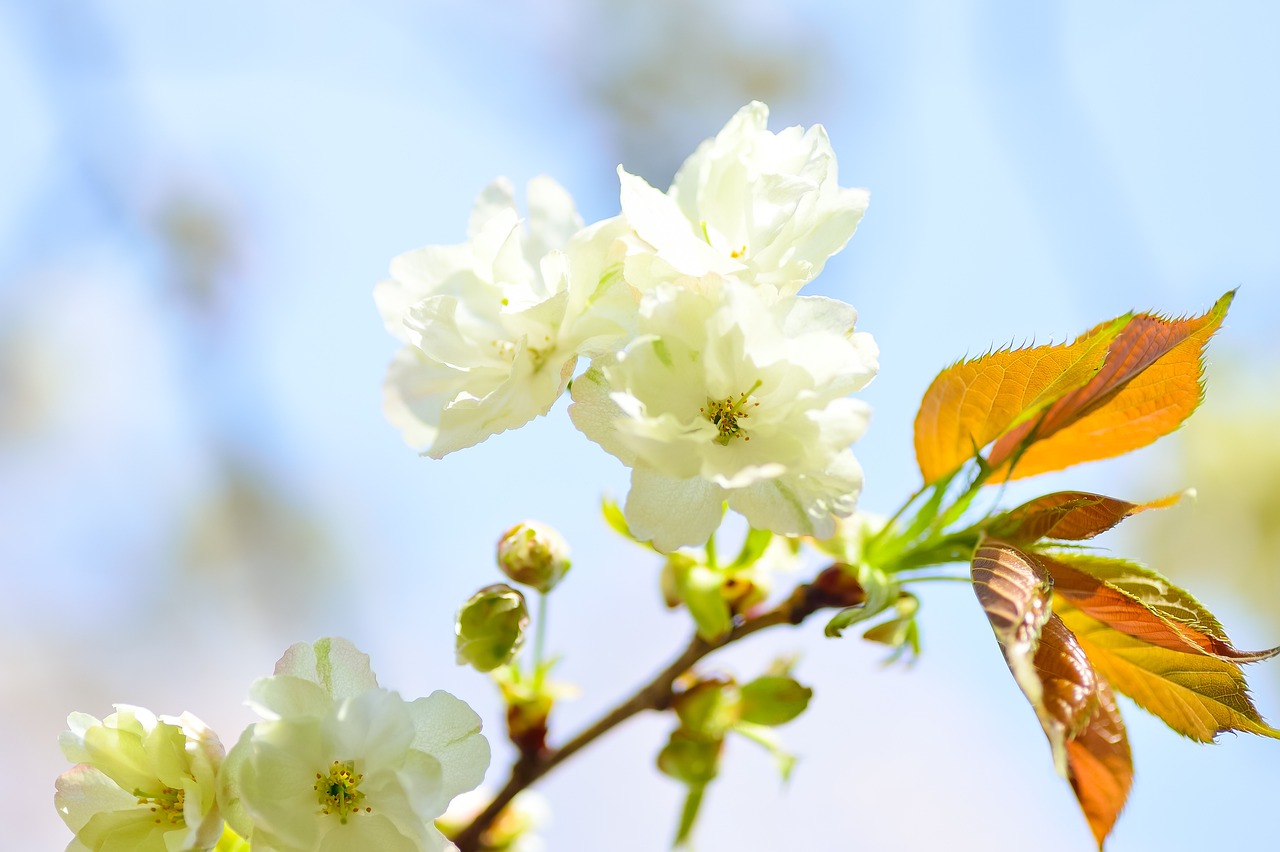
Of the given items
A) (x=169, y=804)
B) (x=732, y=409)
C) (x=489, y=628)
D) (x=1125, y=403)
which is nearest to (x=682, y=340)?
(x=732, y=409)

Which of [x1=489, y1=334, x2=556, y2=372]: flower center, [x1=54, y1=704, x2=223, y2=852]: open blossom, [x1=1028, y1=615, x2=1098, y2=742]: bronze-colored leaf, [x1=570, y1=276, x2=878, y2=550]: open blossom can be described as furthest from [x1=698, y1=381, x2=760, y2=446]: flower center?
[x1=54, y1=704, x2=223, y2=852]: open blossom

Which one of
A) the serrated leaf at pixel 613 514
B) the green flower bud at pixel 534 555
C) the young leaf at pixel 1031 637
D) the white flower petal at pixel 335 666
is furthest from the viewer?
the serrated leaf at pixel 613 514

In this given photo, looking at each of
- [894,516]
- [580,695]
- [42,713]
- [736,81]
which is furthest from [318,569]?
[894,516]

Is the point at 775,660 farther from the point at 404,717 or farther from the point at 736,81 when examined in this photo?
the point at 736,81

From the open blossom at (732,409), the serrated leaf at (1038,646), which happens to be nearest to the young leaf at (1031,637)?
the serrated leaf at (1038,646)

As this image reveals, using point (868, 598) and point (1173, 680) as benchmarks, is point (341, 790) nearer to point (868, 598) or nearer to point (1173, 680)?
point (868, 598)

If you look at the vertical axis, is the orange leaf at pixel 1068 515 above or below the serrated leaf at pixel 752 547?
below

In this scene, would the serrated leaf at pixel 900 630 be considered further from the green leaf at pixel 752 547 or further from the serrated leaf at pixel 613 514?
the serrated leaf at pixel 613 514
